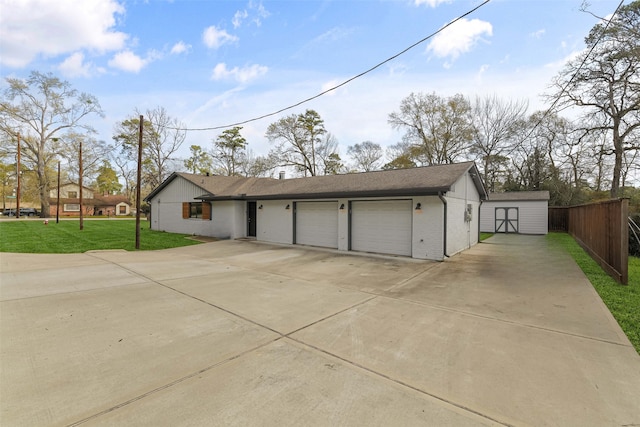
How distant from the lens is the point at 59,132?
1330 inches

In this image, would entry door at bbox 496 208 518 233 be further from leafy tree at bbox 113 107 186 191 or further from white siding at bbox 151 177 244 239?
leafy tree at bbox 113 107 186 191

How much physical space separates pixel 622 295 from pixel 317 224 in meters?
9.04

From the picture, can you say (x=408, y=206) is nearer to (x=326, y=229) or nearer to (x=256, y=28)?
(x=326, y=229)

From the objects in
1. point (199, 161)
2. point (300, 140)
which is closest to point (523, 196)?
point (300, 140)

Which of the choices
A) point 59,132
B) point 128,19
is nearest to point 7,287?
point 128,19

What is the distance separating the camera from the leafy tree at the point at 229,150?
3388cm

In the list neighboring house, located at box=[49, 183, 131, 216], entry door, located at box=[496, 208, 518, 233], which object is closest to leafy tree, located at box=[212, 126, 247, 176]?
neighboring house, located at box=[49, 183, 131, 216]

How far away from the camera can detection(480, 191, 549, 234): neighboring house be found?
1867 centimetres

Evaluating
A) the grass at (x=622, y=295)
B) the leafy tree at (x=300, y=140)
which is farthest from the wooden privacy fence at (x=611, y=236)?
the leafy tree at (x=300, y=140)

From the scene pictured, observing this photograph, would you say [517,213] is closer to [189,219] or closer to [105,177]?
[189,219]

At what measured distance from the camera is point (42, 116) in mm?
32438

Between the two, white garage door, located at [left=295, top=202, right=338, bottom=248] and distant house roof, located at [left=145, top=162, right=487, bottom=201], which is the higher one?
distant house roof, located at [left=145, top=162, right=487, bottom=201]

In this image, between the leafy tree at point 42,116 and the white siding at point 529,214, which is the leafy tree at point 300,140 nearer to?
the white siding at point 529,214

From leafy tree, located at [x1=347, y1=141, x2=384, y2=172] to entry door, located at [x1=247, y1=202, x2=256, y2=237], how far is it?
19069 mm
